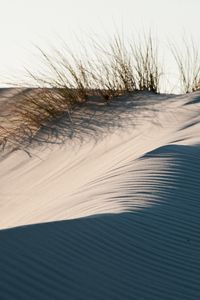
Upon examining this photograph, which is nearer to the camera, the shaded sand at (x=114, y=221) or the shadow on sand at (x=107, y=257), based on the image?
the shadow on sand at (x=107, y=257)

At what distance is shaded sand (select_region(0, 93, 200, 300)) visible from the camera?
12.1 ft

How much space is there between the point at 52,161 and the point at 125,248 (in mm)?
4720

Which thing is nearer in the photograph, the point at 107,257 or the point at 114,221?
the point at 107,257

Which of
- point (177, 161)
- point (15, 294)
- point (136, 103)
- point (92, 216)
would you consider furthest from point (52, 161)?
point (15, 294)

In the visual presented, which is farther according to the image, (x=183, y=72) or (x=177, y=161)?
(x=183, y=72)

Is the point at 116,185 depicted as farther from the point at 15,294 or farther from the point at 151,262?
the point at 15,294

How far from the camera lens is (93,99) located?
9883 millimetres

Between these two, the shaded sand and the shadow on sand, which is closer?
the shadow on sand

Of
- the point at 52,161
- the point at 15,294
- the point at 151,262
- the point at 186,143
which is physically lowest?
the point at 52,161

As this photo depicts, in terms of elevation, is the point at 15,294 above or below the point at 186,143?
above

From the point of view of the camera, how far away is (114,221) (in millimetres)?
4441

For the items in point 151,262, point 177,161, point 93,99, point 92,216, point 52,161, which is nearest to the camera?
point 151,262

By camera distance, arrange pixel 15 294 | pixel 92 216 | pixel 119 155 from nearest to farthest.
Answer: pixel 15 294 → pixel 92 216 → pixel 119 155

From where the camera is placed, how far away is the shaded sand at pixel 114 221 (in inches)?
145
